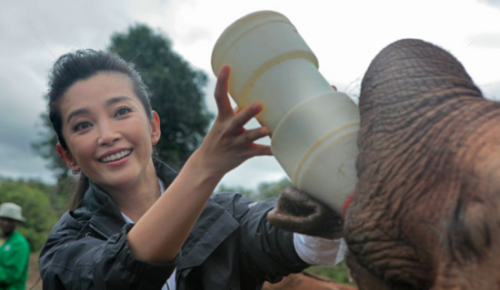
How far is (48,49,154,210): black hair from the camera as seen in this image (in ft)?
7.89

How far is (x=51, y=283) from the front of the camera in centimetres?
196

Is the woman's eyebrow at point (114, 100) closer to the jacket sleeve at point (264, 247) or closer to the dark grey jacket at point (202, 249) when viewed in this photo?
the dark grey jacket at point (202, 249)

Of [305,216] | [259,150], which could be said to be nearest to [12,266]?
[259,150]

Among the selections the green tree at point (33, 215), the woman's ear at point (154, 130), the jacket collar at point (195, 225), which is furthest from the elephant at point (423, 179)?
the green tree at point (33, 215)

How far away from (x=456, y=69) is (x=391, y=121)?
0.81 ft

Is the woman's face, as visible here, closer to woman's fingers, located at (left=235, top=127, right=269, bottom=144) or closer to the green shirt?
woman's fingers, located at (left=235, top=127, right=269, bottom=144)

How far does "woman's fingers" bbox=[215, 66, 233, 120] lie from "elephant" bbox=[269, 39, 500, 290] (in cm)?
39

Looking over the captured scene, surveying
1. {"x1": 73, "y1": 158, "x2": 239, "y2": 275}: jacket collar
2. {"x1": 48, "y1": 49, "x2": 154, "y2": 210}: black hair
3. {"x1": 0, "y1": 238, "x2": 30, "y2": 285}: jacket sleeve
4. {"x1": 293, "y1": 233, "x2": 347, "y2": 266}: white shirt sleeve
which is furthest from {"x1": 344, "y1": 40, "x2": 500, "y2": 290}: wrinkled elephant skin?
{"x1": 0, "y1": 238, "x2": 30, "y2": 285}: jacket sleeve

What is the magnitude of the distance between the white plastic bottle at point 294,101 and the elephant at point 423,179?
6 cm

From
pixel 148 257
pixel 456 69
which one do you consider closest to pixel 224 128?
pixel 148 257

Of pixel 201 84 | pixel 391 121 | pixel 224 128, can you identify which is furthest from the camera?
pixel 201 84

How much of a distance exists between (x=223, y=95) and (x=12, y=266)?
21.3 feet

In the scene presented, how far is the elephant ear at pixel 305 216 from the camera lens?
1.28 m

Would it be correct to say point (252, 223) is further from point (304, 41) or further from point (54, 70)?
point (54, 70)
